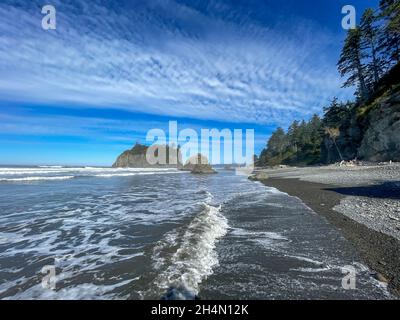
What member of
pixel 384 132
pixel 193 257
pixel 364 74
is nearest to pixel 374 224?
pixel 193 257

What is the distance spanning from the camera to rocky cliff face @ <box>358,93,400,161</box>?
2373 cm

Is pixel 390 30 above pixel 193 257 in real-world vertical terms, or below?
above

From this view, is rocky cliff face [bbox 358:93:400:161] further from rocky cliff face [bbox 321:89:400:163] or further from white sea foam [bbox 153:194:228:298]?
white sea foam [bbox 153:194:228:298]

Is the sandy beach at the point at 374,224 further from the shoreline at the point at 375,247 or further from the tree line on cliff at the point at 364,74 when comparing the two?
the tree line on cliff at the point at 364,74

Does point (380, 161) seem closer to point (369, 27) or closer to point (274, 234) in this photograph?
point (369, 27)

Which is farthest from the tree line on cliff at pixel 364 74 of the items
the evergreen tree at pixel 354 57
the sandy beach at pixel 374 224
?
the sandy beach at pixel 374 224

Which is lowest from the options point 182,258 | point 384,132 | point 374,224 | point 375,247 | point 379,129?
point 182,258

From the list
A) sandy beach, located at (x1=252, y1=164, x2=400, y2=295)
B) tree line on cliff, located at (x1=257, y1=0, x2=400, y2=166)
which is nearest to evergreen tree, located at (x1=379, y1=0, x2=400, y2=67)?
tree line on cliff, located at (x1=257, y1=0, x2=400, y2=166)

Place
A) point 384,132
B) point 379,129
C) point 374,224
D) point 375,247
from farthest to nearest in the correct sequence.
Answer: point 379,129 < point 384,132 < point 374,224 < point 375,247

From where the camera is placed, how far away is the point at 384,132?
82.0 ft

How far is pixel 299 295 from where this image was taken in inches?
160

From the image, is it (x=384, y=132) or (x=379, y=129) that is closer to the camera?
(x=384, y=132)

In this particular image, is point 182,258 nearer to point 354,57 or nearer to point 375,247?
point 375,247
